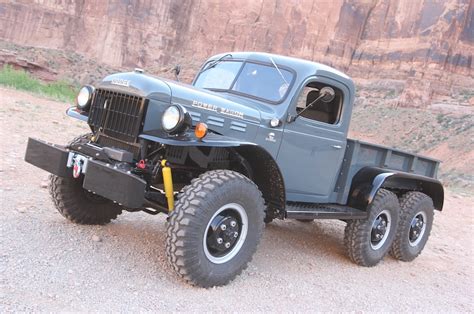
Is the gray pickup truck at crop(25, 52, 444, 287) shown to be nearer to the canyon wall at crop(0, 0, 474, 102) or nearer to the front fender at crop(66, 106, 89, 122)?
the front fender at crop(66, 106, 89, 122)

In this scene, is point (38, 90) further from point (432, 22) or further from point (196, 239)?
point (432, 22)

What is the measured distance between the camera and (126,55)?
60594 mm

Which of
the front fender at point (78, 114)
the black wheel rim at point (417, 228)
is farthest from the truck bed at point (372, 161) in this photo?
the front fender at point (78, 114)

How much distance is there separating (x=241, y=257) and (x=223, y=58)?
2421 millimetres

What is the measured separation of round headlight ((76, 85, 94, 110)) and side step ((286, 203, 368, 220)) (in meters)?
2.17

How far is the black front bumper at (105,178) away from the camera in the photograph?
3637mm

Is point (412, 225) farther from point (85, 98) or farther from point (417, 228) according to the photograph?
point (85, 98)

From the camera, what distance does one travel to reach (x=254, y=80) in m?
5.10

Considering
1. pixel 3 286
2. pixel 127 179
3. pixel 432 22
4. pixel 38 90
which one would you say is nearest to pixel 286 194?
pixel 127 179

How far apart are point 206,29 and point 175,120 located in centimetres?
5902

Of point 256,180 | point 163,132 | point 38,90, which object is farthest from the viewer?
point 38,90

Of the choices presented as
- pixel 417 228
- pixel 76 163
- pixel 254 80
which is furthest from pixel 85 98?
pixel 417 228

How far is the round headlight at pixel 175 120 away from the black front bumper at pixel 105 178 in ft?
1.51

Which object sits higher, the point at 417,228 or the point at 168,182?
the point at 168,182
